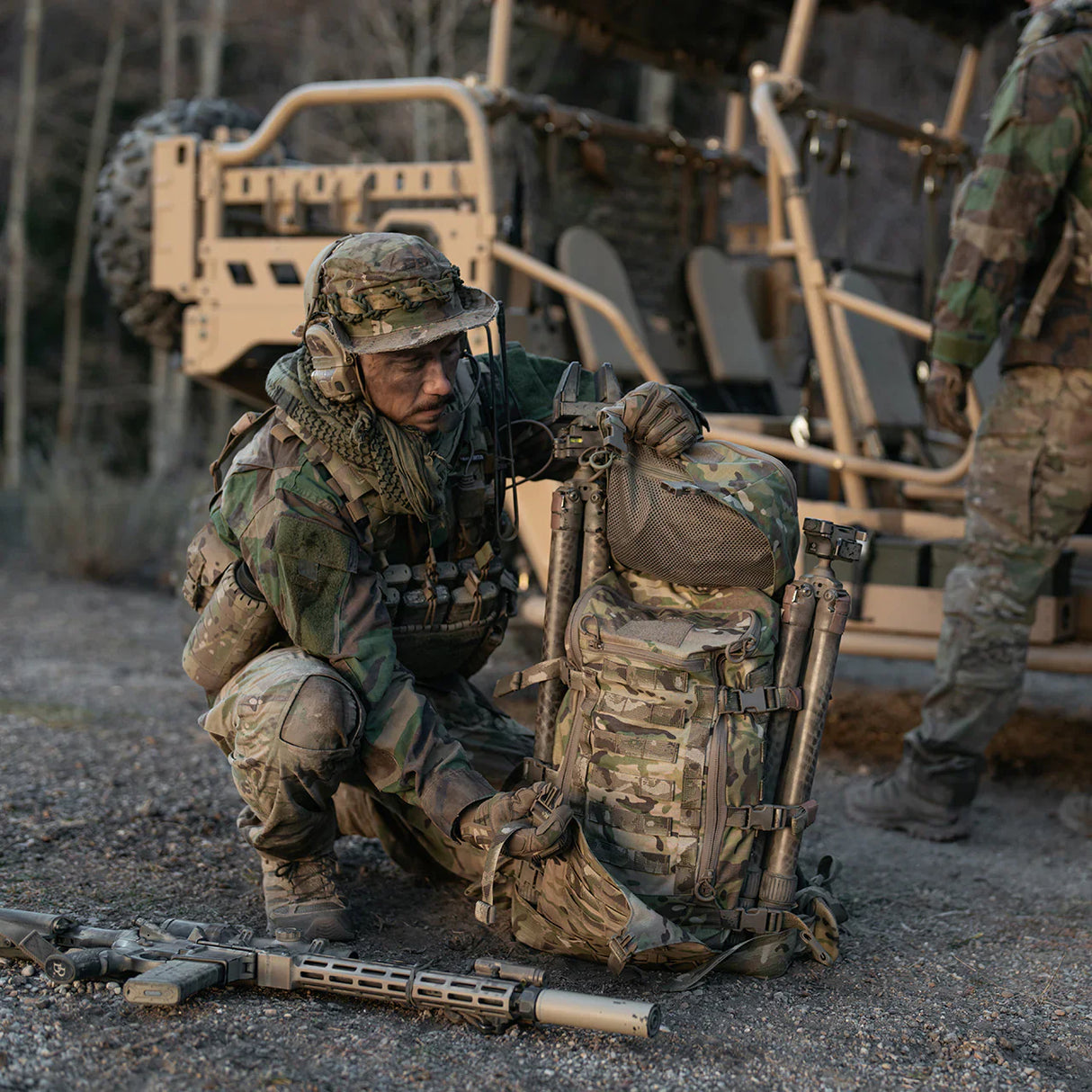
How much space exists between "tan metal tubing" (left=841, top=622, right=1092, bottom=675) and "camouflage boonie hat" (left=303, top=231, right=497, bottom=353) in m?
1.69

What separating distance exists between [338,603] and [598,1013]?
2.95ft

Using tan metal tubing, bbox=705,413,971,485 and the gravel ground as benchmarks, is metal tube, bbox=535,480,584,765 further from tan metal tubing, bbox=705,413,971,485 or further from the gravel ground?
tan metal tubing, bbox=705,413,971,485

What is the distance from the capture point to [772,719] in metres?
2.57

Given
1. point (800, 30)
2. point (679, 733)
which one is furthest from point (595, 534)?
point (800, 30)

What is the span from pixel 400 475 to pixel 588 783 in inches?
26.7

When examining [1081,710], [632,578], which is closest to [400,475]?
[632,578]

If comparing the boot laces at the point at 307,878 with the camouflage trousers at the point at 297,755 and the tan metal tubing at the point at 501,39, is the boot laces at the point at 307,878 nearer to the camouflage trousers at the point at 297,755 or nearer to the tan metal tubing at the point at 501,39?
the camouflage trousers at the point at 297,755

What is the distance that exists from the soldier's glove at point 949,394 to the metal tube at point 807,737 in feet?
4.19

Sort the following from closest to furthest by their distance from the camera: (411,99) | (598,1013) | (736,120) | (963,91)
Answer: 1. (598,1013)
2. (411,99)
3. (963,91)
4. (736,120)

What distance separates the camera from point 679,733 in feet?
8.16

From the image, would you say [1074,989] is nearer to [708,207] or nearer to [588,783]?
[588,783]

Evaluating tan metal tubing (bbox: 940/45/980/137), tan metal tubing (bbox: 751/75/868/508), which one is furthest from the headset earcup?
tan metal tubing (bbox: 940/45/980/137)

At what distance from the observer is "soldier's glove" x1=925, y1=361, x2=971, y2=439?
363 cm

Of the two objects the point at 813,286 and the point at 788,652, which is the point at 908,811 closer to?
the point at 788,652
